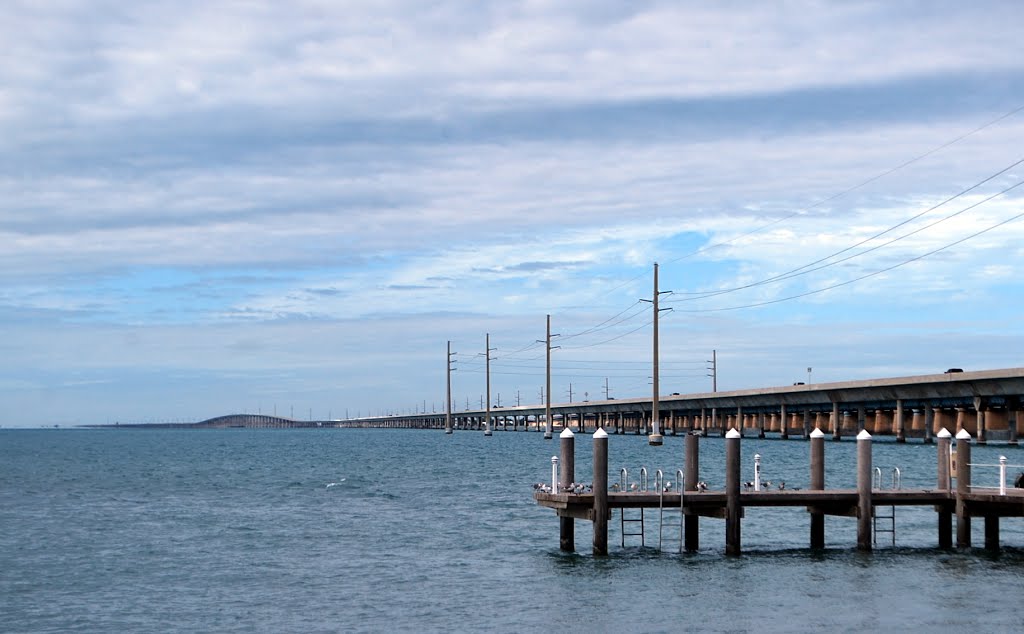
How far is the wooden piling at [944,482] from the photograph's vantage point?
37.8 m

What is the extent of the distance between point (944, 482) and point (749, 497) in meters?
6.53

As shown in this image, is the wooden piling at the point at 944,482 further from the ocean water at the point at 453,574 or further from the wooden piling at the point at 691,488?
the wooden piling at the point at 691,488

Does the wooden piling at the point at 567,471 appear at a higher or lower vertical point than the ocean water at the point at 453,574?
higher

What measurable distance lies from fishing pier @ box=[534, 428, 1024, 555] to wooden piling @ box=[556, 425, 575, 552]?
29 mm

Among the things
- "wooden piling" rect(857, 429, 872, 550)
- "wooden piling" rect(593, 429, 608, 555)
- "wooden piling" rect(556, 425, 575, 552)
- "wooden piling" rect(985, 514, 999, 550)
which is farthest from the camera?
"wooden piling" rect(985, 514, 999, 550)

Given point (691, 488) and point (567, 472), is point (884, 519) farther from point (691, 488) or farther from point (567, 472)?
point (567, 472)

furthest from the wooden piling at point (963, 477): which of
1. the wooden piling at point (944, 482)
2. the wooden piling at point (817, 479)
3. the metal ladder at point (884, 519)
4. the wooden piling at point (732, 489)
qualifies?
the wooden piling at point (732, 489)

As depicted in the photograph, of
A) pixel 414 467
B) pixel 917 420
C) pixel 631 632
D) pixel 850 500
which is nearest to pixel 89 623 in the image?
pixel 631 632

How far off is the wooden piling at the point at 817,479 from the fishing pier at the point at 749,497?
0.03 metres

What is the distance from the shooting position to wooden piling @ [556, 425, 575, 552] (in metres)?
35.8

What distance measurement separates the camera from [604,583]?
32.9m

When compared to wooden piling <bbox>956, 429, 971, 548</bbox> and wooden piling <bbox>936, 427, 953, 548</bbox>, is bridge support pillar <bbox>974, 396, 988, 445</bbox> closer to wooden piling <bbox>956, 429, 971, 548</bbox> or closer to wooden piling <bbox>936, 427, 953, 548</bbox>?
wooden piling <bbox>936, 427, 953, 548</bbox>

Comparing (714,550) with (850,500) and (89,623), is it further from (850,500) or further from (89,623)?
(89,623)

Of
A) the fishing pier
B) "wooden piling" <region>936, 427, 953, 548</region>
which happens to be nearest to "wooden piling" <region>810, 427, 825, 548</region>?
the fishing pier
